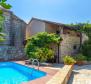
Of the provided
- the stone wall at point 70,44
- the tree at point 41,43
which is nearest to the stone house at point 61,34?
the stone wall at point 70,44

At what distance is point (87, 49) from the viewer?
23.6 m

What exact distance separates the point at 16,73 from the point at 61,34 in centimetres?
829

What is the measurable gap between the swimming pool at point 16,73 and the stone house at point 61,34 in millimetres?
5347

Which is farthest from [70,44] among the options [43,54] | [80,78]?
[80,78]

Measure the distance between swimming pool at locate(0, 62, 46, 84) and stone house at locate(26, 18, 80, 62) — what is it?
5.35 metres

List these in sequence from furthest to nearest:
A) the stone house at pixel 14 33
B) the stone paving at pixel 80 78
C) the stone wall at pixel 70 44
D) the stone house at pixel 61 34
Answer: the stone house at pixel 14 33 < the stone wall at pixel 70 44 < the stone house at pixel 61 34 < the stone paving at pixel 80 78

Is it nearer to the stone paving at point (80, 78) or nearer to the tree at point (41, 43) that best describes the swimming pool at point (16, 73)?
the tree at point (41, 43)

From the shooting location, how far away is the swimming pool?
13466 millimetres

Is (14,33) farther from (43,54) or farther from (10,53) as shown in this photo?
(43,54)

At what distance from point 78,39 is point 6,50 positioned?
996 cm

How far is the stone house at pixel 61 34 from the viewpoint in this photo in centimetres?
2228

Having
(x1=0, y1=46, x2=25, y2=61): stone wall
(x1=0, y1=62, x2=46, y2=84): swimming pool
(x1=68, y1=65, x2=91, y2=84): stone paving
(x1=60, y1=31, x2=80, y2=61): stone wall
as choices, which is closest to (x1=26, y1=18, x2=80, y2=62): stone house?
(x1=60, y1=31, x2=80, y2=61): stone wall

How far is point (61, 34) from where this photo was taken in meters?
22.2

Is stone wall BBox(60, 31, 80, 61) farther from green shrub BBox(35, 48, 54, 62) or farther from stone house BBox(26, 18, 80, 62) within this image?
green shrub BBox(35, 48, 54, 62)
